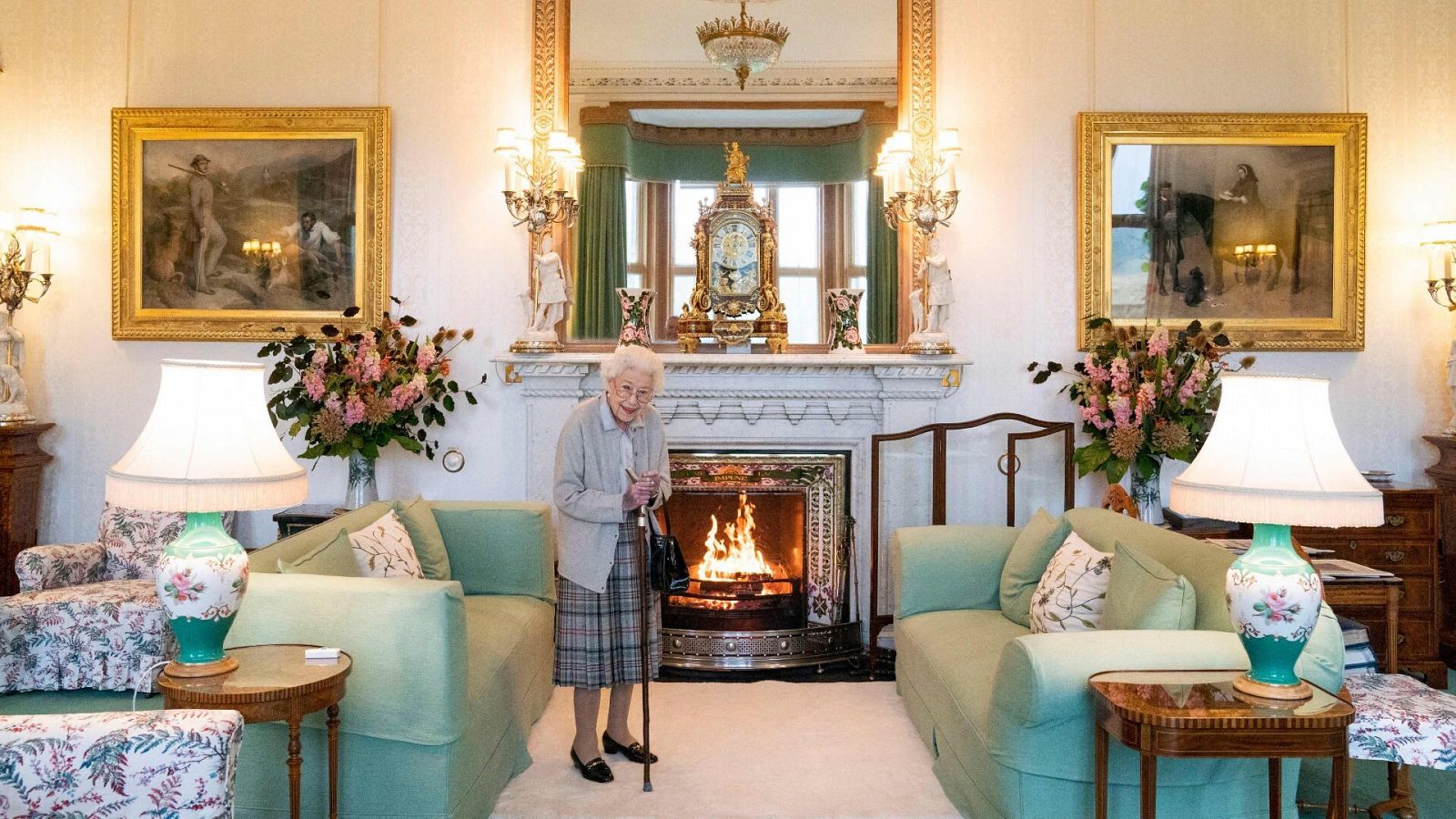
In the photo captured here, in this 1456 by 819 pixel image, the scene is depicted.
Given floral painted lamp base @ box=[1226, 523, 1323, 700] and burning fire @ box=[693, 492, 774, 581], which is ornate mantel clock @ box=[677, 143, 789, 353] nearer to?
burning fire @ box=[693, 492, 774, 581]

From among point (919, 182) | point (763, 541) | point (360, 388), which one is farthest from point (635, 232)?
point (763, 541)

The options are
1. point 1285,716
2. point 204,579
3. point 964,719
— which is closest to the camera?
point 1285,716

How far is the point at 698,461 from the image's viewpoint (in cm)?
578

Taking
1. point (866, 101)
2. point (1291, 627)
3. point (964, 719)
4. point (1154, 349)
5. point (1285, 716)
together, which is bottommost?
point (964, 719)

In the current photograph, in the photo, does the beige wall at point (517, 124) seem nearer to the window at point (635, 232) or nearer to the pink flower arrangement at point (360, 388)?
the pink flower arrangement at point (360, 388)

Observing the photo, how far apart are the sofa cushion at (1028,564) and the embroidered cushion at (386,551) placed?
2226 mm

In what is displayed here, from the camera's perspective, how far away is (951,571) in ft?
15.3

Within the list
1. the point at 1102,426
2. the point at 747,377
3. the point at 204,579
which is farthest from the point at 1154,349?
the point at 204,579

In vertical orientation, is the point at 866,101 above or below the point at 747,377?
above

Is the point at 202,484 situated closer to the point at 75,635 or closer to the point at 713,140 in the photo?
the point at 75,635

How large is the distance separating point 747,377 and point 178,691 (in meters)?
3.39

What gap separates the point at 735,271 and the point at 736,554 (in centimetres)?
146

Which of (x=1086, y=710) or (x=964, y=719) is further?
(x=964, y=719)

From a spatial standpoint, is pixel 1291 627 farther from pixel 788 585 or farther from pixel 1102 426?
pixel 788 585
